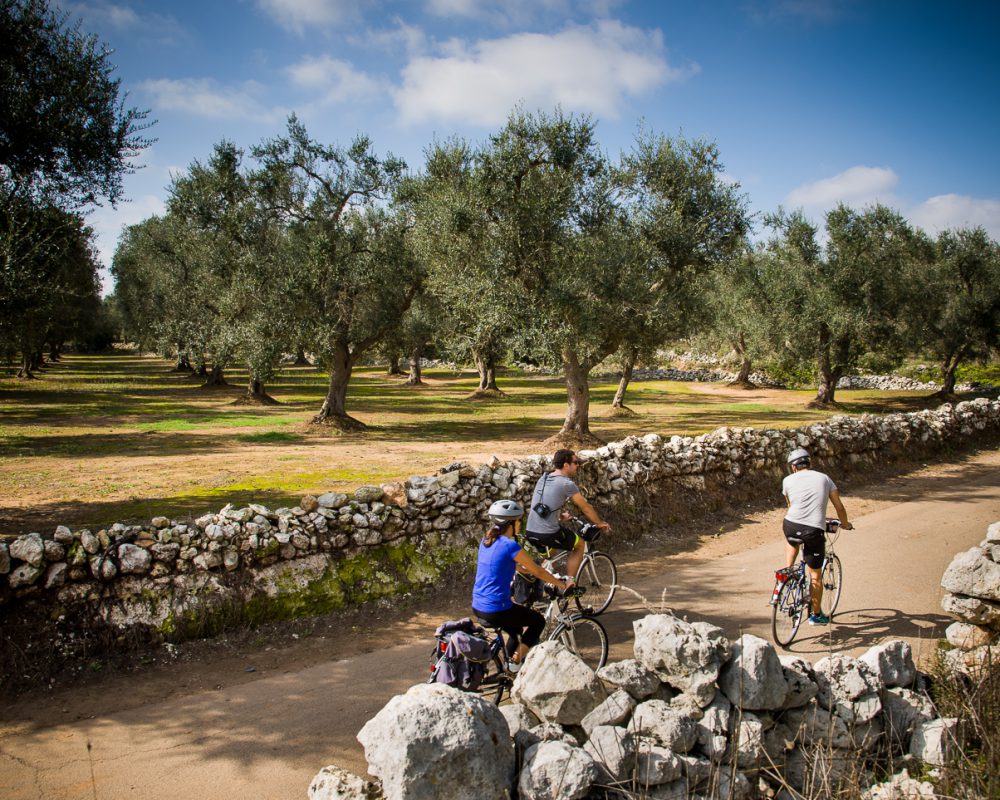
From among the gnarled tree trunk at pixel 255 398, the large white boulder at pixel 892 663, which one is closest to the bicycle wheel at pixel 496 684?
the large white boulder at pixel 892 663

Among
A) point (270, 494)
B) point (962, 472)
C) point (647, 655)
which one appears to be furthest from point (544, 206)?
point (647, 655)

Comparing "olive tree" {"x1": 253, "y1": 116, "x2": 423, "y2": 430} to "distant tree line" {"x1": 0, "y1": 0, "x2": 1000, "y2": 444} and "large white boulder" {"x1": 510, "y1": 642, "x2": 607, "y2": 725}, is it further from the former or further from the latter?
"large white boulder" {"x1": 510, "y1": 642, "x2": 607, "y2": 725}

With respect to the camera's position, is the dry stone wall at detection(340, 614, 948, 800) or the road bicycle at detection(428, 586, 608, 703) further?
the road bicycle at detection(428, 586, 608, 703)

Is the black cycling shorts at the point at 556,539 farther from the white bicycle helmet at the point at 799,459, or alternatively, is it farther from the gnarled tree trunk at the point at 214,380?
the gnarled tree trunk at the point at 214,380

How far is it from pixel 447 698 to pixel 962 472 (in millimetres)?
19819

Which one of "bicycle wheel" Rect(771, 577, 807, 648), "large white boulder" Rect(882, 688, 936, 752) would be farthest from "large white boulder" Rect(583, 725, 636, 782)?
"bicycle wheel" Rect(771, 577, 807, 648)

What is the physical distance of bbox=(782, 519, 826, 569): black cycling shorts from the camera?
7762mm

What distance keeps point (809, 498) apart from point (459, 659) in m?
5.06

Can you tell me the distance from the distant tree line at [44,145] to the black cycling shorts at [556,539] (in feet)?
38.6

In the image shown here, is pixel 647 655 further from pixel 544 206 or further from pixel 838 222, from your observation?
pixel 838 222

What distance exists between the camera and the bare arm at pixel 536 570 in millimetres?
5871

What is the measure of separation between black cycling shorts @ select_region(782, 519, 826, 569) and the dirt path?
91cm

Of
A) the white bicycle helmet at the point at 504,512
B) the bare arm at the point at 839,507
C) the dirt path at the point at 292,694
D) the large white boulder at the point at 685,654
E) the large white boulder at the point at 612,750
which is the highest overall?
the white bicycle helmet at the point at 504,512

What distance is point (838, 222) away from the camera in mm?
34594
